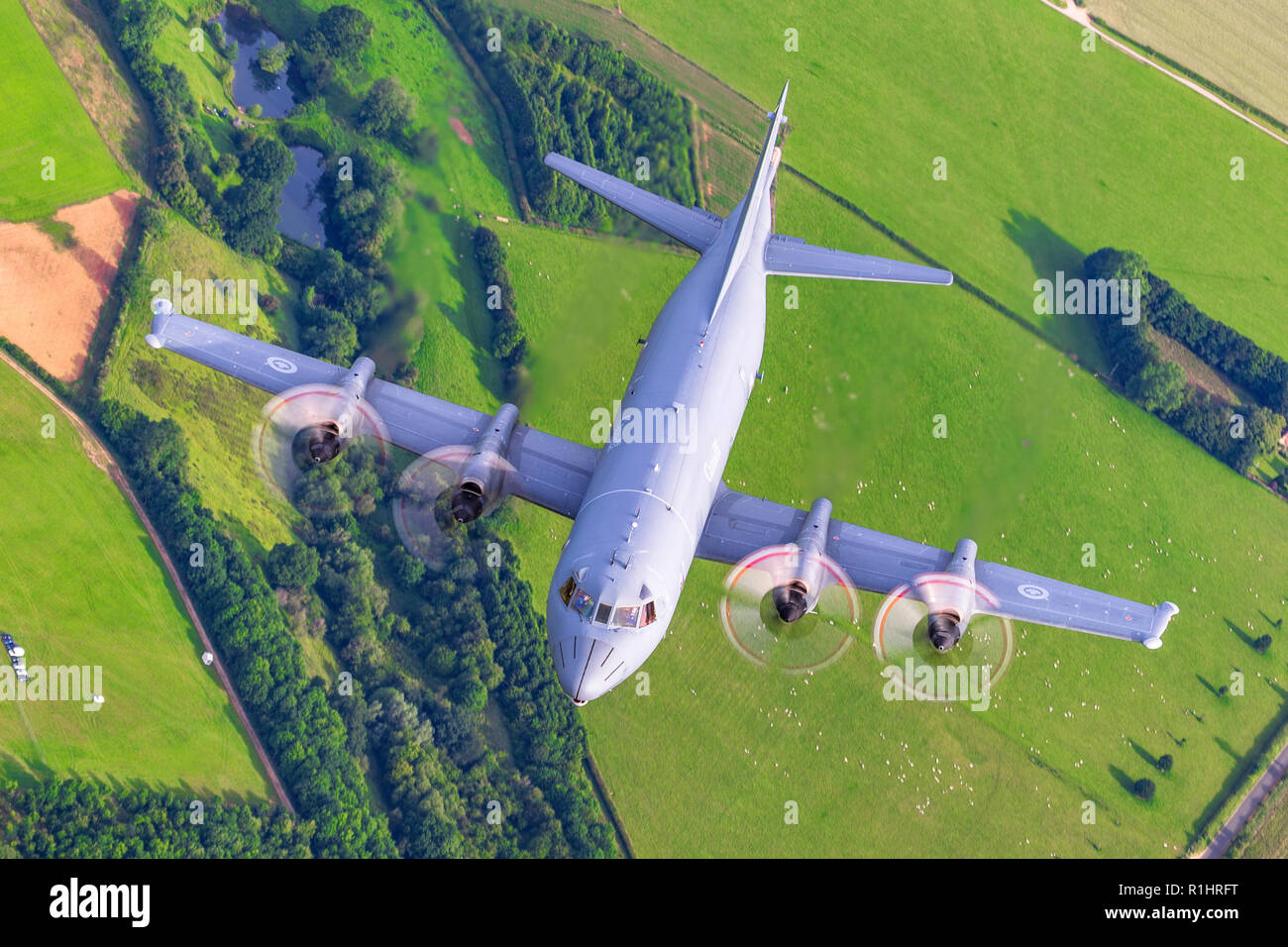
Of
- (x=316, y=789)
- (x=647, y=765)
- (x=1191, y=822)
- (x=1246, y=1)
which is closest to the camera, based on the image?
(x=316, y=789)

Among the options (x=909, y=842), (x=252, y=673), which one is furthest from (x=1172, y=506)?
(x=252, y=673)

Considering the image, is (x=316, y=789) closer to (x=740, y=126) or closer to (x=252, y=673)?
(x=252, y=673)

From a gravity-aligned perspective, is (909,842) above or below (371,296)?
below

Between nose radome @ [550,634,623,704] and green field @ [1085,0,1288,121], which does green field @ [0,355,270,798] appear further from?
green field @ [1085,0,1288,121]

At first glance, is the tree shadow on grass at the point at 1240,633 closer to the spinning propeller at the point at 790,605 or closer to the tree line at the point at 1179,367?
the tree line at the point at 1179,367
